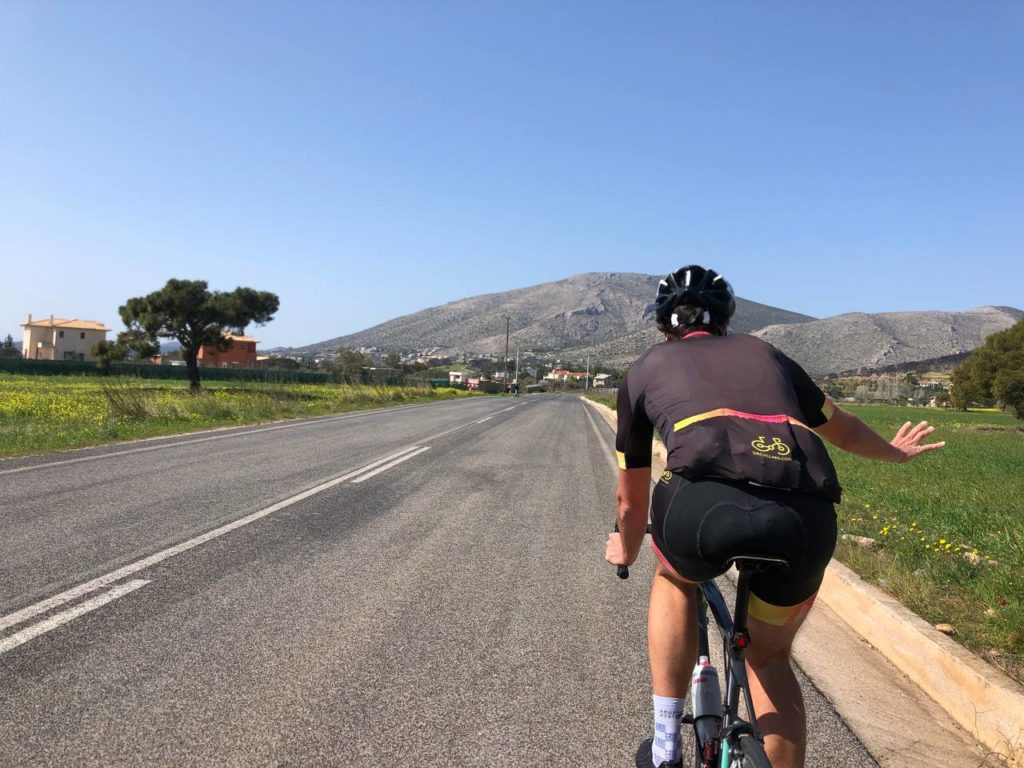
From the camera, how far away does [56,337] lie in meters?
111

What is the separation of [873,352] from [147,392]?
168 meters

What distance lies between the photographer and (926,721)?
372cm

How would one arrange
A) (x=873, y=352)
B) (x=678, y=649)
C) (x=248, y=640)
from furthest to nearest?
1. (x=873, y=352)
2. (x=248, y=640)
3. (x=678, y=649)

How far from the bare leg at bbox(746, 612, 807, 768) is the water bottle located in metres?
0.12

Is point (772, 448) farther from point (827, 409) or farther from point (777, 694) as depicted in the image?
point (777, 694)

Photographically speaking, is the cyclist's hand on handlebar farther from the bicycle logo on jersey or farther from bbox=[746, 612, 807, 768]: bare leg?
the bicycle logo on jersey

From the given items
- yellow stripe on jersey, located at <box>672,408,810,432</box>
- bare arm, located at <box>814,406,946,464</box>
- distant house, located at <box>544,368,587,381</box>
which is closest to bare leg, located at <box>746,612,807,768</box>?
yellow stripe on jersey, located at <box>672,408,810,432</box>

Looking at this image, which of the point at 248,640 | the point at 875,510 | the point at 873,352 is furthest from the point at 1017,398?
the point at 873,352

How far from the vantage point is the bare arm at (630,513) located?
8.30ft

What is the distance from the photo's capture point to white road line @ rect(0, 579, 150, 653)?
410 centimetres

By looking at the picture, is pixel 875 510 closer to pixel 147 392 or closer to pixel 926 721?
pixel 926 721

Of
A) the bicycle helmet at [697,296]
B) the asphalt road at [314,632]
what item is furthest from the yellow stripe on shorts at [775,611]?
the asphalt road at [314,632]

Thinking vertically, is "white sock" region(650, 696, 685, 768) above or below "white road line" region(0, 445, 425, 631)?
above

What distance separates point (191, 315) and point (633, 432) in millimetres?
56388
